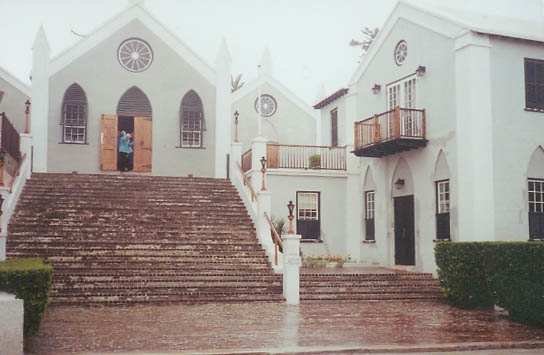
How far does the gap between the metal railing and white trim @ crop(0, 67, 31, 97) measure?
14.5 m

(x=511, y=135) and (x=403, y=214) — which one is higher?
(x=511, y=135)

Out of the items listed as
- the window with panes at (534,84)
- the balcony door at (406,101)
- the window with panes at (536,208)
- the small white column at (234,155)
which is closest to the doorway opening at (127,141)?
the small white column at (234,155)

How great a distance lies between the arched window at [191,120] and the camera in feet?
85.3

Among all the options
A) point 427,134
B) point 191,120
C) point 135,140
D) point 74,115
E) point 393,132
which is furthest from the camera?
point 191,120

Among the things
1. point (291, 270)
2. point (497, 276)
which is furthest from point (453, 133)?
point (291, 270)

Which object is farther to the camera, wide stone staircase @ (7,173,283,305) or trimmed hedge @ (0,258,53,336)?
wide stone staircase @ (7,173,283,305)

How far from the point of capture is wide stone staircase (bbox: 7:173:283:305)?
15.2 metres

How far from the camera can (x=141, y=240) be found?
17844 mm

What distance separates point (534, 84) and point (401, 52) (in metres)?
4.16

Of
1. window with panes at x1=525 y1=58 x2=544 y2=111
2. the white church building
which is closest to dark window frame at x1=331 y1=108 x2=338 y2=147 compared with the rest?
the white church building

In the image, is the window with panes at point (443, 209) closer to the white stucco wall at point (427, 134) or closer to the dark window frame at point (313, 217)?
the white stucco wall at point (427, 134)

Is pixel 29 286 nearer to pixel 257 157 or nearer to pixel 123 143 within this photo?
pixel 257 157

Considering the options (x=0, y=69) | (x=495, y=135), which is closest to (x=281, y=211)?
(x=495, y=135)

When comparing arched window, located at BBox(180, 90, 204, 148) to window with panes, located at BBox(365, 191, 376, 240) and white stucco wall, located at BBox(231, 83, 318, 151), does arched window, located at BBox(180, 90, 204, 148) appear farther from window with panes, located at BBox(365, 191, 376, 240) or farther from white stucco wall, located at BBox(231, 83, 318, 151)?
window with panes, located at BBox(365, 191, 376, 240)
